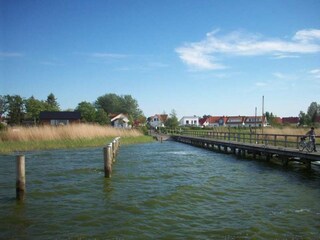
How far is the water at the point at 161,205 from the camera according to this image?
27.6 ft

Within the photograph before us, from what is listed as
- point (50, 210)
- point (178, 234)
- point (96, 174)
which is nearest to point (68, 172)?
point (96, 174)

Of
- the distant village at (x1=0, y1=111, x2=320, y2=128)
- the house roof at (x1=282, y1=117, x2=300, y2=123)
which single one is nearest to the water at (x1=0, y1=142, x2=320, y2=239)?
the distant village at (x1=0, y1=111, x2=320, y2=128)

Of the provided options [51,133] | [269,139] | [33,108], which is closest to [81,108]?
[33,108]

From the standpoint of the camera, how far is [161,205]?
1103 cm

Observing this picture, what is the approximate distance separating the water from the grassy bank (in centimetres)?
1143

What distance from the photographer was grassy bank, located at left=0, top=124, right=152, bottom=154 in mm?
29062

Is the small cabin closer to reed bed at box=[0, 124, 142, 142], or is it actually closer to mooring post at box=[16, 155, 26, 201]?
reed bed at box=[0, 124, 142, 142]

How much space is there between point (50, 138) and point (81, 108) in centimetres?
7041

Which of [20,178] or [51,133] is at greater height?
[51,133]

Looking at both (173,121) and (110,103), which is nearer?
(173,121)

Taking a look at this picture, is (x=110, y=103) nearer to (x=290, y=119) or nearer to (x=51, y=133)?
(x=290, y=119)

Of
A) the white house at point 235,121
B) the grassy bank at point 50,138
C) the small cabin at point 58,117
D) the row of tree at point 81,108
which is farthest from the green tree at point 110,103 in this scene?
the grassy bank at point 50,138

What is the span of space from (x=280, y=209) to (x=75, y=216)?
20.8 ft

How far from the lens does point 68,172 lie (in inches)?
705
